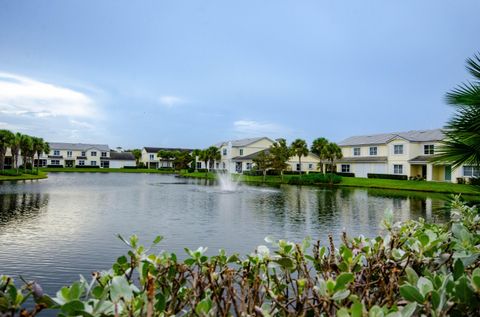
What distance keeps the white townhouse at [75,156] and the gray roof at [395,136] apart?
72.3 m

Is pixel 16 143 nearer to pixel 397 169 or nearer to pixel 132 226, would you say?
pixel 132 226

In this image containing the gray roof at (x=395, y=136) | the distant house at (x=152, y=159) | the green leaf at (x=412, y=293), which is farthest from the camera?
the distant house at (x=152, y=159)

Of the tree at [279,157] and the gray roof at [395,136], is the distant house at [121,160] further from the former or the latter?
the gray roof at [395,136]

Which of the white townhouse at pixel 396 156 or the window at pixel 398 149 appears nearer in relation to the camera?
the white townhouse at pixel 396 156

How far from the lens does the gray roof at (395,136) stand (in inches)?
2234

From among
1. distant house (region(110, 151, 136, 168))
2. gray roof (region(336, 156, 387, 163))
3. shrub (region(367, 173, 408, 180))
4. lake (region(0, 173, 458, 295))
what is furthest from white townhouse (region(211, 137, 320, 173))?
lake (region(0, 173, 458, 295))

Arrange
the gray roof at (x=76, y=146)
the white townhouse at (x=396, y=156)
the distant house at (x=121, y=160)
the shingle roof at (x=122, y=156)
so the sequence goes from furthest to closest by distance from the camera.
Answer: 1. the shingle roof at (x=122, y=156)
2. the distant house at (x=121, y=160)
3. the gray roof at (x=76, y=146)
4. the white townhouse at (x=396, y=156)

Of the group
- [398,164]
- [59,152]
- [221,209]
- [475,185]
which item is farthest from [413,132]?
[59,152]

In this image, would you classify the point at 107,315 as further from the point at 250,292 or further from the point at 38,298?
the point at 250,292

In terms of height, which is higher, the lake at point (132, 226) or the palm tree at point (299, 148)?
the palm tree at point (299, 148)

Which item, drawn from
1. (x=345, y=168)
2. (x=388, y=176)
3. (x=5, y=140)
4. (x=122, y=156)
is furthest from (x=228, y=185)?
(x=122, y=156)

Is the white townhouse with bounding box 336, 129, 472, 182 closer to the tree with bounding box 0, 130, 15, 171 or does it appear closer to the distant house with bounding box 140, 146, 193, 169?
the tree with bounding box 0, 130, 15, 171

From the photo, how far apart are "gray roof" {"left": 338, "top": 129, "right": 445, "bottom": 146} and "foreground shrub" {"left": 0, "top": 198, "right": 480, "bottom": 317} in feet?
179

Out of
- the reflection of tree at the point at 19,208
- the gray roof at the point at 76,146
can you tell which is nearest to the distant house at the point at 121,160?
the gray roof at the point at 76,146
